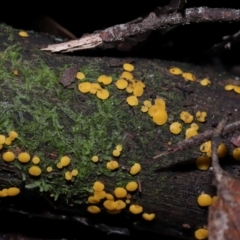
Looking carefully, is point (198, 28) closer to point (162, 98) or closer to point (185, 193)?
point (162, 98)

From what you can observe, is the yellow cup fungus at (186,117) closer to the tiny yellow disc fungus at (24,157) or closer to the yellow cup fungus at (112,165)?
the yellow cup fungus at (112,165)

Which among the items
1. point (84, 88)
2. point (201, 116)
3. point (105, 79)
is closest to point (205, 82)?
point (201, 116)

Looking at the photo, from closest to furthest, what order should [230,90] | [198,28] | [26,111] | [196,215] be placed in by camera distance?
[26,111], [196,215], [230,90], [198,28]

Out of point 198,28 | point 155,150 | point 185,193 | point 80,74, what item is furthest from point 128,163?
point 198,28

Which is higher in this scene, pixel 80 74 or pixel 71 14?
pixel 71 14

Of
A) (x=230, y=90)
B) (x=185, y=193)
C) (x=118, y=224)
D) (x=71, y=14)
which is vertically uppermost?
(x=71, y=14)
